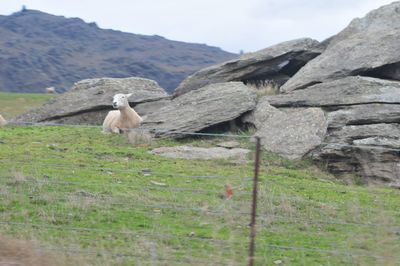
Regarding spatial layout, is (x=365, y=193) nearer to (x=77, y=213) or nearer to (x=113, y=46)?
(x=77, y=213)

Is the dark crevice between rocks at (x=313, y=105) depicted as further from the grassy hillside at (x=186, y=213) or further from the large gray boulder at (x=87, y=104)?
the large gray boulder at (x=87, y=104)

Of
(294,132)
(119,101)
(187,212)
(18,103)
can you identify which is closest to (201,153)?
(294,132)

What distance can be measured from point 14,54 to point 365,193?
10611 centimetres

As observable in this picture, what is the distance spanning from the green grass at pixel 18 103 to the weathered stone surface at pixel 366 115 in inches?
779

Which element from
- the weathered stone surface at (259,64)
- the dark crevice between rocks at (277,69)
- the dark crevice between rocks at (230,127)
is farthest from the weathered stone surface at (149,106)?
the dark crevice between rocks at (230,127)

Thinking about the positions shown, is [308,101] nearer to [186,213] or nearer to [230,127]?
[230,127]

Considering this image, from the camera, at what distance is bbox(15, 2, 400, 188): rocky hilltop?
17391 mm

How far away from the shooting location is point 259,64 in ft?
82.0

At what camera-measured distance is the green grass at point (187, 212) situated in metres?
9.55

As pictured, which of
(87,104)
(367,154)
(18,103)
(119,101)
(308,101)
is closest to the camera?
(367,154)

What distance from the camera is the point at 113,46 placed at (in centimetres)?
14662

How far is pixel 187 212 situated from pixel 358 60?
1144cm

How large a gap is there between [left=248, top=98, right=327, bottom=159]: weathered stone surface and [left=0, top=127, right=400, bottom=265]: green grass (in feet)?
1.62

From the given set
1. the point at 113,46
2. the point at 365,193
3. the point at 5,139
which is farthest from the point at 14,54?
the point at 365,193
